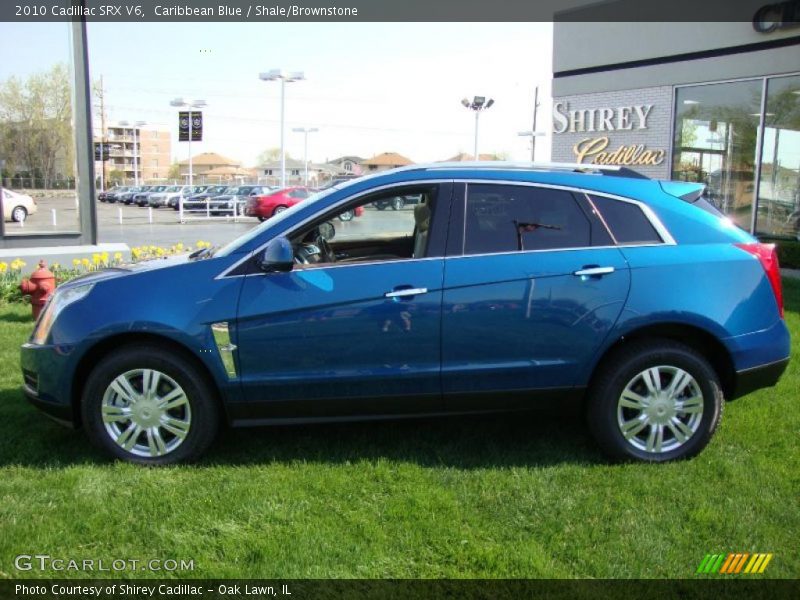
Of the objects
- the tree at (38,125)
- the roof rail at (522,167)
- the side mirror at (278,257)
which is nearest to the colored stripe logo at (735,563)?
the roof rail at (522,167)

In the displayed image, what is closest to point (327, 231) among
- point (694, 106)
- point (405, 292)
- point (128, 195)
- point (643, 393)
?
point (405, 292)

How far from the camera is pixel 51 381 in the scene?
3.91 m

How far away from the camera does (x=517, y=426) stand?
185 inches

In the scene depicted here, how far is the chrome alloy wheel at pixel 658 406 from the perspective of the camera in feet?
12.9

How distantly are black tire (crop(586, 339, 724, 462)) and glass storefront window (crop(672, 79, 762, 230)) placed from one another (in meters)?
10.7

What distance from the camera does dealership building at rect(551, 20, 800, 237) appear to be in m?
12.7

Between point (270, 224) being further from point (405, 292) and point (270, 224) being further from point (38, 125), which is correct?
point (38, 125)

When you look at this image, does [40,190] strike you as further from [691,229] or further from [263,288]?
[691,229]

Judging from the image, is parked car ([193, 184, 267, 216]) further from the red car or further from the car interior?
the car interior

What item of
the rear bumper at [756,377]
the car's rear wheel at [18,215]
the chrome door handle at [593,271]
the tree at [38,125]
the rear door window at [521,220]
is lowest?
the rear bumper at [756,377]

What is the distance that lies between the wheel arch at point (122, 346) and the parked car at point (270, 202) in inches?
952

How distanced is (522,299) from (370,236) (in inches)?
61.5

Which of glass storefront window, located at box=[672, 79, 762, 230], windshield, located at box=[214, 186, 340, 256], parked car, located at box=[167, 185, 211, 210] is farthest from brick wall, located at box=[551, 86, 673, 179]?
parked car, located at box=[167, 185, 211, 210]

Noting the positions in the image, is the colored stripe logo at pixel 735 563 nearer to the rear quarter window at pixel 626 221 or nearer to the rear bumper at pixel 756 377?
the rear bumper at pixel 756 377
